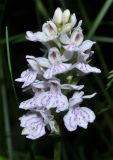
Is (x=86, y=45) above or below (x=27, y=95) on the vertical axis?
below

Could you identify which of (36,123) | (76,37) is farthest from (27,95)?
(76,37)

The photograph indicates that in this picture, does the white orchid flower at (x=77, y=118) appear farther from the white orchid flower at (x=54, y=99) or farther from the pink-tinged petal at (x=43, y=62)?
the pink-tinged petal at (x=43, y=62)

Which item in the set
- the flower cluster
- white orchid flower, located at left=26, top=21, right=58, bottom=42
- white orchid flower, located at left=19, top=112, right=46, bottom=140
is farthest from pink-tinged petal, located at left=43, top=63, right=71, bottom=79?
white orchid flower, located at left=19, top=112, right=46, bottom=140

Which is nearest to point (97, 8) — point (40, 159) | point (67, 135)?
point (67, 135)

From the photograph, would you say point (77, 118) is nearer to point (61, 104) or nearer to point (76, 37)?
point (61, 104)

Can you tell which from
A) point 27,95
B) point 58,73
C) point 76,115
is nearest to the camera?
point 58,73

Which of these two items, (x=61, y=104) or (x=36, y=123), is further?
Answer: (x=36, y=123)

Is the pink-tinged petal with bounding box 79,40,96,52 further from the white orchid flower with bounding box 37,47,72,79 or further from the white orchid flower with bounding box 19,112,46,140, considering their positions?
the white orchid flower with bounding box 19,112,46,140
